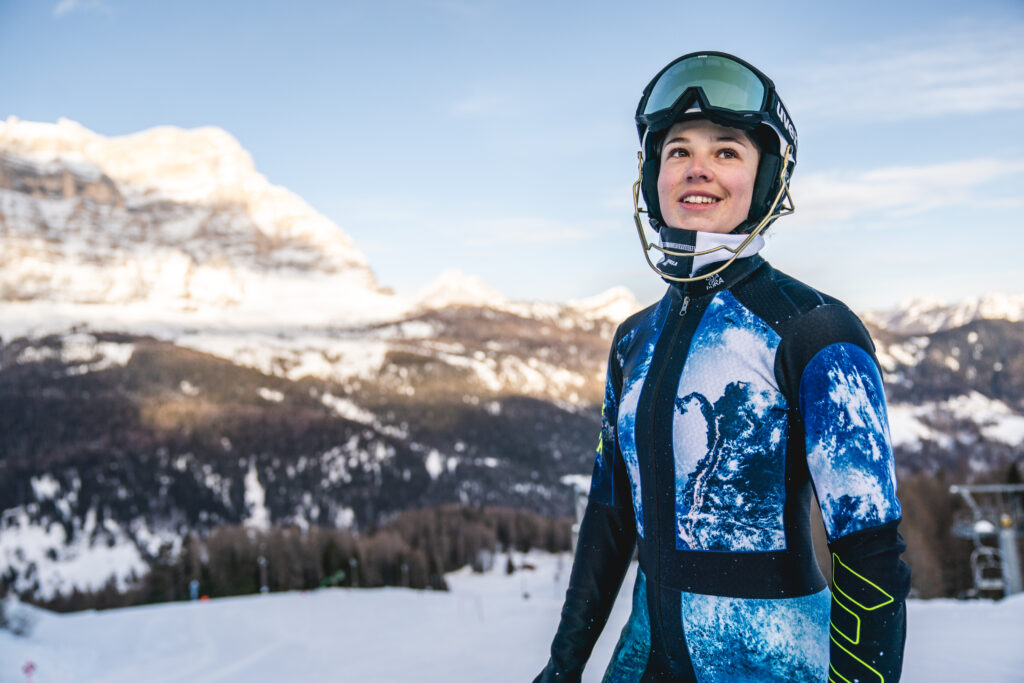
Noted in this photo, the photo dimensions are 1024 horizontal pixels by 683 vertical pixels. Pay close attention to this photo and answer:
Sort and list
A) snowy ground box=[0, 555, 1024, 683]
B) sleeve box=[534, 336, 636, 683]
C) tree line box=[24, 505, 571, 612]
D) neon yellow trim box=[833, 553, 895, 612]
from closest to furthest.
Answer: neon yellow trim box=[833, 553, 895, 612] → sleeve box=[534, 336, 636, 683] → snowy ground box=[0, 555, 1024, 683] → tree line box=[24, 505, 571, 612]

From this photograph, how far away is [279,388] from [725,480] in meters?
200

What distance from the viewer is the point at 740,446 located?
193 centimetres

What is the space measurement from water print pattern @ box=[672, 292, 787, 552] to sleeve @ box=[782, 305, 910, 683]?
11 centimetres

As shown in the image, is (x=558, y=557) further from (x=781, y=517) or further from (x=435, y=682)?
(x=781, y=517)

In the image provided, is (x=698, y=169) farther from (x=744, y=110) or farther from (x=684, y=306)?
(x=684, y=306)

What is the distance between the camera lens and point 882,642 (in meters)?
1.63

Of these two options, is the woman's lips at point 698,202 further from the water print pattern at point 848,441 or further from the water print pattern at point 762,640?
the water print pattern at point 762,640

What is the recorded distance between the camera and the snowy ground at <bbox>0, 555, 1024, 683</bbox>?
6.97 meters

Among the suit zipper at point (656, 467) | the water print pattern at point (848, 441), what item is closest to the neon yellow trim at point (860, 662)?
the water print pattern at point (848, 441)

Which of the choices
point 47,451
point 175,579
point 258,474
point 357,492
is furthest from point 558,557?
point 47,451

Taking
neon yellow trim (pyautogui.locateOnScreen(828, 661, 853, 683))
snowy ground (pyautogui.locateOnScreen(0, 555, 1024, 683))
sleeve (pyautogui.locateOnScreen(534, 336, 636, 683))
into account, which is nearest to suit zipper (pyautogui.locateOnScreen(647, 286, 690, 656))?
sleeve (pyautogui.locateOnScreen(534, 336, 636, 683))

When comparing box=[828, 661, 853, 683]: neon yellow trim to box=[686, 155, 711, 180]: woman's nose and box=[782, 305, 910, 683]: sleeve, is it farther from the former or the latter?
box=[686, 155, 711, 180]: woman's nose

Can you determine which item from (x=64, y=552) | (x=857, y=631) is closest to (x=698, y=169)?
(x=857, y=631)

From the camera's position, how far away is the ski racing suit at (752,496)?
168cm
